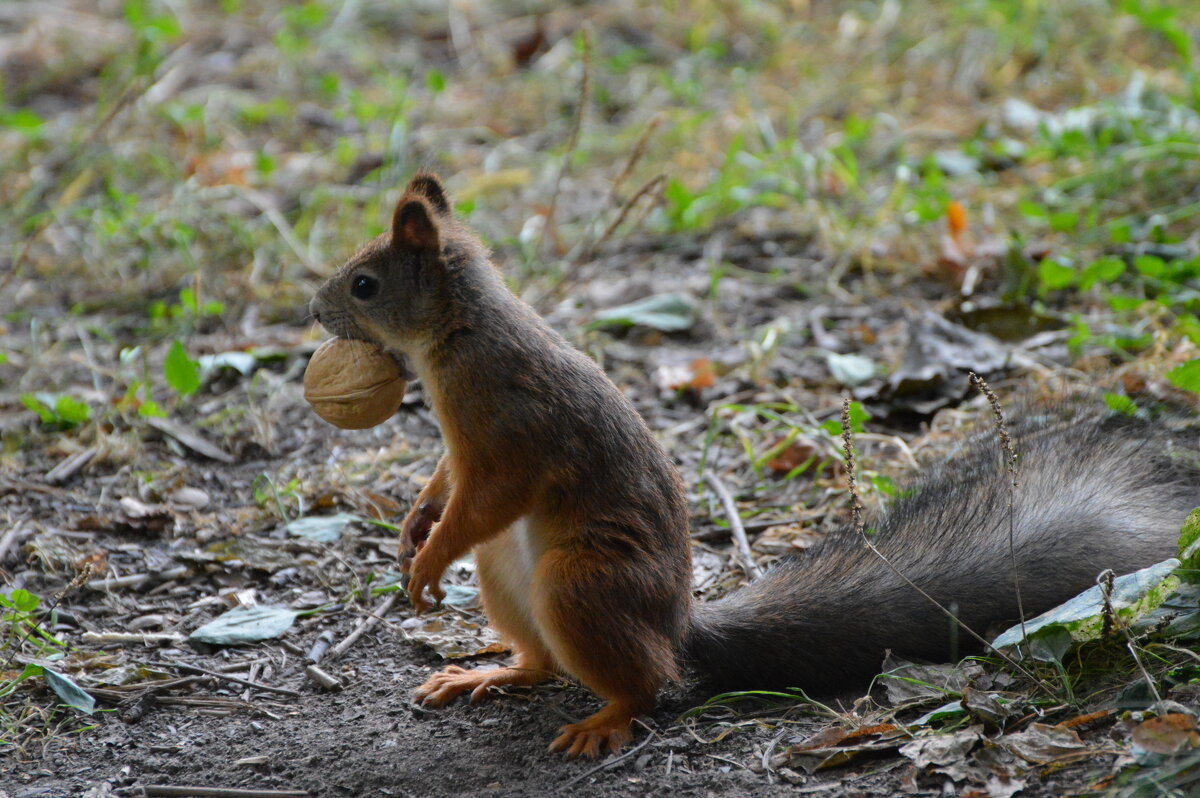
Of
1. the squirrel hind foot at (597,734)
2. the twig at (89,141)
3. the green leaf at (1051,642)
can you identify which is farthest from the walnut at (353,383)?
the twig at (89,141)

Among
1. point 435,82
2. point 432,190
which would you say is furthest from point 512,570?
point 435,82

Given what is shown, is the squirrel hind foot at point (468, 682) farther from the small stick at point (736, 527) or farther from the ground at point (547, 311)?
the small stick at point (736, 527)

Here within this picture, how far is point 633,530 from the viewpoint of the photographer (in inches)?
86.4

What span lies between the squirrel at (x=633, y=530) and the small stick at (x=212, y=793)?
0.39 metres

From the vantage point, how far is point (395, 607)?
9.00ft

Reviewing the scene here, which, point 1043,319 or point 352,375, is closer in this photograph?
point 352,375

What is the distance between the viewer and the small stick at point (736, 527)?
269 centimetres

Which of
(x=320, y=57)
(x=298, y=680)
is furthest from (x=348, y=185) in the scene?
(x=298, y=680)

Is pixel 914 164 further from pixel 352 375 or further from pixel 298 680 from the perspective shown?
pixel 298 680

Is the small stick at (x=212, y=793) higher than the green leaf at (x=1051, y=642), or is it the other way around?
the green leaf at (x=1051, y=642)

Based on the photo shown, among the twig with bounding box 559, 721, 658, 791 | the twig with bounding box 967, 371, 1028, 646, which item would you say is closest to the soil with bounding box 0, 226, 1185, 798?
the twig with bounding box 559, 721, 658, 791

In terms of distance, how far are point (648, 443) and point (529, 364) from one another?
0.28m

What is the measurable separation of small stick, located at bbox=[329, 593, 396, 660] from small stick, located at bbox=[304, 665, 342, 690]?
0.28 ft

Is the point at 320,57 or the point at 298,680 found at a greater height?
the point at 320,57
